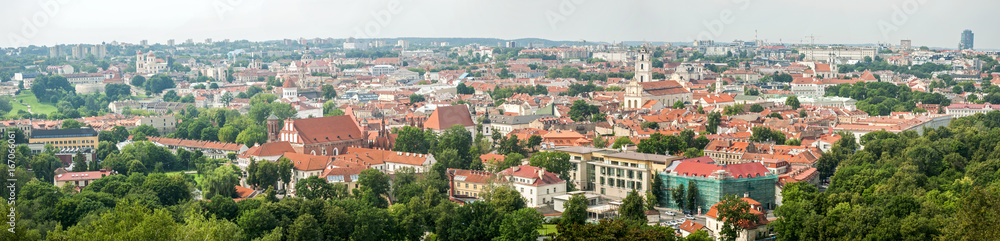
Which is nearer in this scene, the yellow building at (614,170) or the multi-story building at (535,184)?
the multi-story building at (535,184)

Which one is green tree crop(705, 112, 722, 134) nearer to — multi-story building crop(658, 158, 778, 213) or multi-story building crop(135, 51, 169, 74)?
multi-story building crop(658, 158, 778, 213)

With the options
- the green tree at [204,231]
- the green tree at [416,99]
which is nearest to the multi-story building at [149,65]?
the green tree at [416,99]

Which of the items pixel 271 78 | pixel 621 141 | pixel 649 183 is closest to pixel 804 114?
pixel 621 141

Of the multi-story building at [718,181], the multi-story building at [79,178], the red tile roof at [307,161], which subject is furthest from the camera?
the multi-story building at [79,178]

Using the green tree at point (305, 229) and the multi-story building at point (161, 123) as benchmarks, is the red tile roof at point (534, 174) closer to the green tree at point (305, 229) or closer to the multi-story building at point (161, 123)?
the green tree at point (305, 229)

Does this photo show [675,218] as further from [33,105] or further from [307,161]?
[33,105]

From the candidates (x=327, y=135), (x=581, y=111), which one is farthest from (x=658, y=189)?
(x=581, y=111)

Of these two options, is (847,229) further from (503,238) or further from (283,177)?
(283,177)
